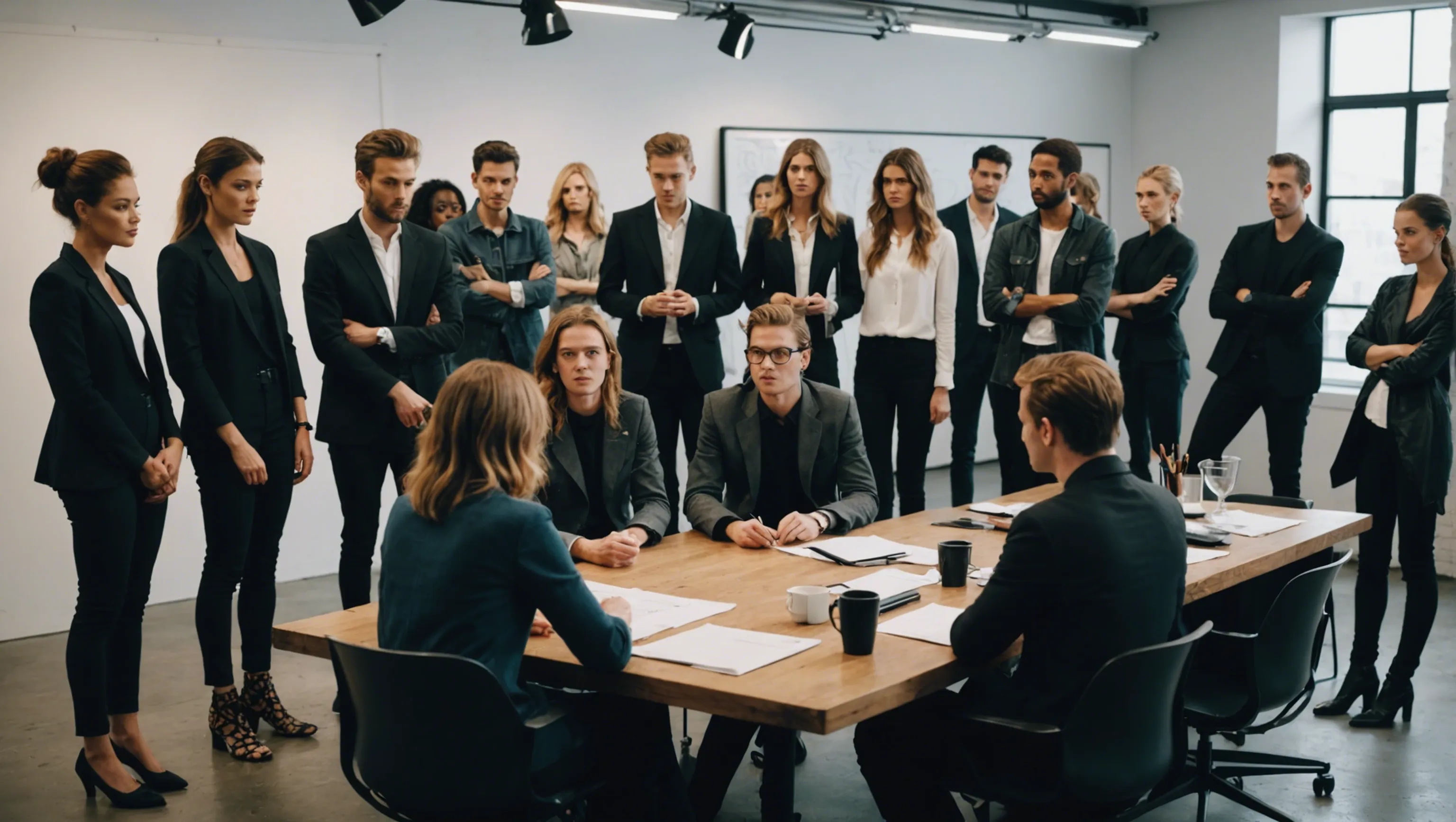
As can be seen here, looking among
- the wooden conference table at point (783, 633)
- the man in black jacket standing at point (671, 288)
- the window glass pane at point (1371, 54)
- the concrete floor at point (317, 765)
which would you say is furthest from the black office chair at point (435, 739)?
the window glass pane at point (1371, 54)

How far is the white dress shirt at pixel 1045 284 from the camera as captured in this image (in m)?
5.54

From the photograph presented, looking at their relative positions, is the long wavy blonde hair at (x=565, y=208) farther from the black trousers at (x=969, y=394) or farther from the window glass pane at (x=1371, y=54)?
the window glass pane at (x=1371, y=54)

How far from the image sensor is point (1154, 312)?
19.6 ft

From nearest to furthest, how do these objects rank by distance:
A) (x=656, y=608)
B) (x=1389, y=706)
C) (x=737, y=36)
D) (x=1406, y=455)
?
1. (x=656, y=608)
2. (x=1406, y=455)
3. (x=1389, y=706)
4. (x=737, y=36)

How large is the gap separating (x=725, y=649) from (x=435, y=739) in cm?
54

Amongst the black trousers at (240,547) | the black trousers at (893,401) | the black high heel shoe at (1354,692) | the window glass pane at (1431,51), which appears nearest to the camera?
the black trousers at (240,547)

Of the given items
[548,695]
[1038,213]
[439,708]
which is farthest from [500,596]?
[1038,213]

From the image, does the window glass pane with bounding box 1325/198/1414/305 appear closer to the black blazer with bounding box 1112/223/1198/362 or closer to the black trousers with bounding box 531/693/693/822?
the black blazer with bounding box 1112/223/1198/362

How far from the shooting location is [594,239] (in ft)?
21.0

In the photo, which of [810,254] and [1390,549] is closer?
[1390,549]

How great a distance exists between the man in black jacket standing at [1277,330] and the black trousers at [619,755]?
350cm

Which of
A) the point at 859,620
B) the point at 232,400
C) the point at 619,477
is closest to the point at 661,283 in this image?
the point at 619,477

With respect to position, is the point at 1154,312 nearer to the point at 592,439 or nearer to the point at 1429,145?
the point at 592,439

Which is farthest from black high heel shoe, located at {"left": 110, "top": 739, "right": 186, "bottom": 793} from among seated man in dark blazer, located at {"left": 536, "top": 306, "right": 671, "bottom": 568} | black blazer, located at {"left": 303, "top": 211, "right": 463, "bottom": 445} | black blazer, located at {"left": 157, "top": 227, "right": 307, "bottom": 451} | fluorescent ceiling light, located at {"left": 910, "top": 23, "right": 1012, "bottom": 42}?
fluorescent ceiling light, located at {"left": 910, "top": 23, "right": 1012, "bottom": 42}
